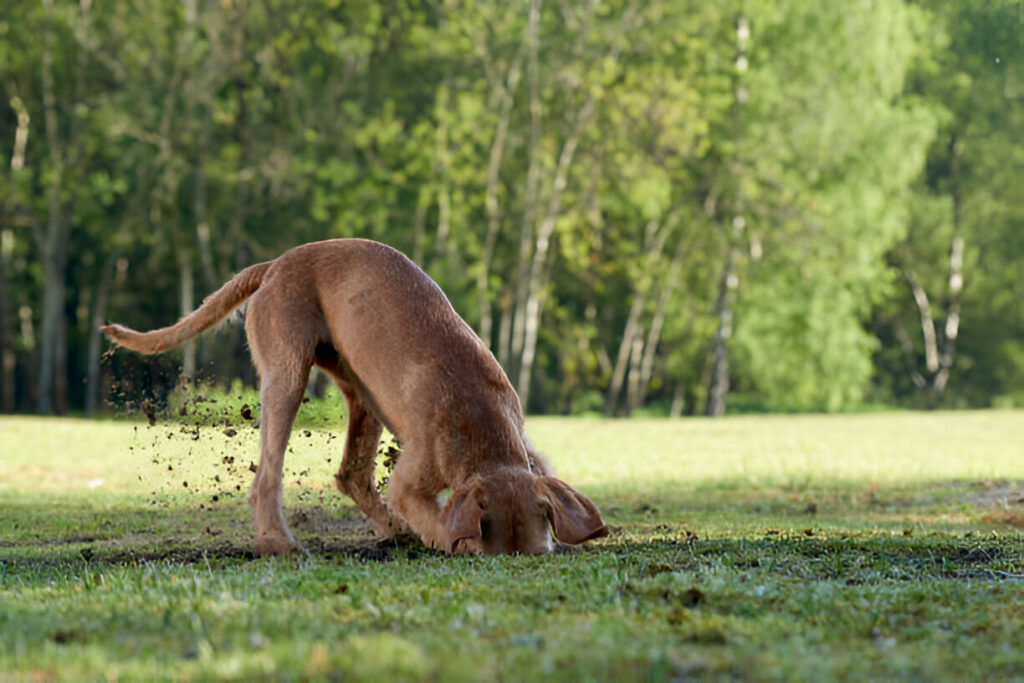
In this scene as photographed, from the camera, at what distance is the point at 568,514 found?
21.2 feet

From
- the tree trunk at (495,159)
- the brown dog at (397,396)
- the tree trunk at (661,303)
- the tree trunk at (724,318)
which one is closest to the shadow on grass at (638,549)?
the brown dog at (397,396)

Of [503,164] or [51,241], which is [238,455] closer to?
[51,241]

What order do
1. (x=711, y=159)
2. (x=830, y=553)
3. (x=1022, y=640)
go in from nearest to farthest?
(x=1022, y=640)
(x=830, y=553)
(x=711, y=159)

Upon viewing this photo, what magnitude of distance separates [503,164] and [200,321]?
2900cm

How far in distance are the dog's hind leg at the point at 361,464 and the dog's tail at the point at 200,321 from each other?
943 millimetres

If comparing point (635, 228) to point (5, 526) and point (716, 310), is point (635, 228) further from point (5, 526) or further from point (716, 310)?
point (5, 526)

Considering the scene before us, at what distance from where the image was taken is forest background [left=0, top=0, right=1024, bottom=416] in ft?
105

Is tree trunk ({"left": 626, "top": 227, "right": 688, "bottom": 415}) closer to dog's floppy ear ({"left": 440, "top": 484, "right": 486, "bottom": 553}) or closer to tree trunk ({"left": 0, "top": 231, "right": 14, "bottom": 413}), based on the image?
tree trunk ({"left": 0, "top": 231, "right": 14, "bottom": 413})

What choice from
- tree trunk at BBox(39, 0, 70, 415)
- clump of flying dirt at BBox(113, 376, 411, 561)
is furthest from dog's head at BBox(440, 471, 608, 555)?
tree trunk at BBox(39, 0, 70, 415)

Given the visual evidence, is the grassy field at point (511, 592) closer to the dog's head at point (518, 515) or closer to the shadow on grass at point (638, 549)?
the shadow on grass at point (638, 549)

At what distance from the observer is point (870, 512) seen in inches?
435

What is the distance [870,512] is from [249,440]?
587 centimetres

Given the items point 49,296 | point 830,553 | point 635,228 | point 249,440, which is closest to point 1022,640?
point 830,553

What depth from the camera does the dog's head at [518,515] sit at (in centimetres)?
636
